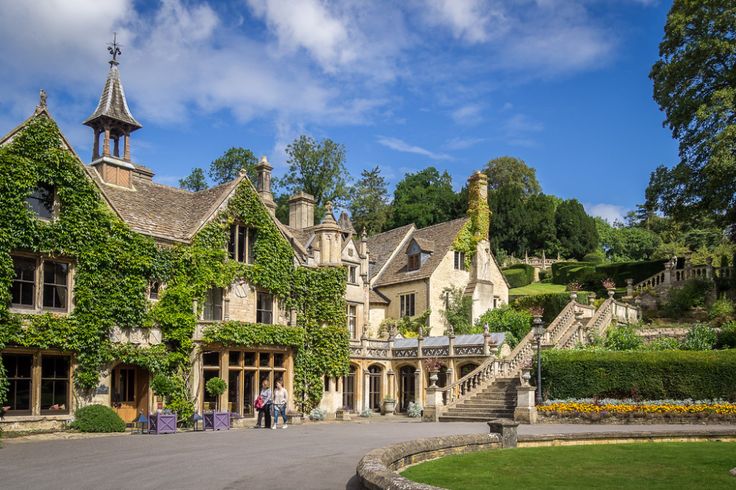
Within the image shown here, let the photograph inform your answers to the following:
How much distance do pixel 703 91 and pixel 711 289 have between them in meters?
11.6

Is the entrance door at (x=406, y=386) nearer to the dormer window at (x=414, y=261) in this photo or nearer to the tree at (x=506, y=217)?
the dormer window at (x=414, y=261)

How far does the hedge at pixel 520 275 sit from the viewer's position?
6988 cm

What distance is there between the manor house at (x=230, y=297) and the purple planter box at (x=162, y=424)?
3682 millimetres

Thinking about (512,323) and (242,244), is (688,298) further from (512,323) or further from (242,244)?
(242,244)

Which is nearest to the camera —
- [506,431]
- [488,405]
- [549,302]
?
[506,431]

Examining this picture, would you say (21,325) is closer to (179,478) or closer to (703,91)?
(179,478)

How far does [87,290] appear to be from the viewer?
84.1ft

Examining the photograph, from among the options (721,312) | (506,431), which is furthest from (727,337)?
(506,431)

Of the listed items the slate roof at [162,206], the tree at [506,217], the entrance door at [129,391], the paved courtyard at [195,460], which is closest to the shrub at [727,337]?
the paved courtyard at [195,460]

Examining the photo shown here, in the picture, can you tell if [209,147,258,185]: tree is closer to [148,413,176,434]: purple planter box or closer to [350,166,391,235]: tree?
[350,166,391,235]: tree

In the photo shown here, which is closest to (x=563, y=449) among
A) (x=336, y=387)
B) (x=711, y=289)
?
(x=336, y=387)

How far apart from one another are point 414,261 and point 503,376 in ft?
53.7

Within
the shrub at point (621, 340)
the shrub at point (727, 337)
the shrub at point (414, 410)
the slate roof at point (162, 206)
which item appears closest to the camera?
the slate roof at point (162, 206)

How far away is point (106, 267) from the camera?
1037 inches
